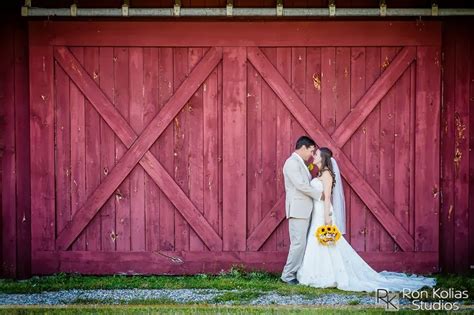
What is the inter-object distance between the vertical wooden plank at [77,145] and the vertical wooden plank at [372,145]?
12.2 feet

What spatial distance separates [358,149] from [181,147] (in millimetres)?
2313

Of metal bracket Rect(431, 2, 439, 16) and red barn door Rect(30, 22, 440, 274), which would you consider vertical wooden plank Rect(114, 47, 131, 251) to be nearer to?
red barn door Rect(30, 22, 440, 274)

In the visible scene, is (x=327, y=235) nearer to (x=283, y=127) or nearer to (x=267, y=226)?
(x=267, y=226)

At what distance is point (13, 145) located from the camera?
408 inches

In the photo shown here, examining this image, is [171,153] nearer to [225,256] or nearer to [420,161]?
[225,256]

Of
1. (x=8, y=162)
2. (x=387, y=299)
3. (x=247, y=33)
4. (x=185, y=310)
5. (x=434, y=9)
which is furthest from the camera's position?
(x=8, y=162)

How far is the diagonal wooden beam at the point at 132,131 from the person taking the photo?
33.7ft

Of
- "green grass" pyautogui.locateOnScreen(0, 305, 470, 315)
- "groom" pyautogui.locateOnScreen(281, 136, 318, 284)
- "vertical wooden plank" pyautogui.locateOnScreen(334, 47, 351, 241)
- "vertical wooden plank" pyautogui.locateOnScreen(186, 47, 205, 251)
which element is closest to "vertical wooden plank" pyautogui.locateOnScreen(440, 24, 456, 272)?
"vertical wooden plank" pyautogui.locateOnScreen(334, 47, 351, 241)

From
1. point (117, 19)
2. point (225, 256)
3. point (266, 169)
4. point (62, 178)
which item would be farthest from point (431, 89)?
Result: point (62, 178)

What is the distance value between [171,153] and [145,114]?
610 millimetres

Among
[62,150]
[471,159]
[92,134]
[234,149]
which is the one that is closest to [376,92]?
[471,159]

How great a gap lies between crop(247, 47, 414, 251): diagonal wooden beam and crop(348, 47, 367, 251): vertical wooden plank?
0.36ft

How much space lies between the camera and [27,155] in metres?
10.4

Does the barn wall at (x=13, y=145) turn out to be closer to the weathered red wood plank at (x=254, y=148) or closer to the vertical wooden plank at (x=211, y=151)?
the vertical wooden plank at (x=211, y=151)
